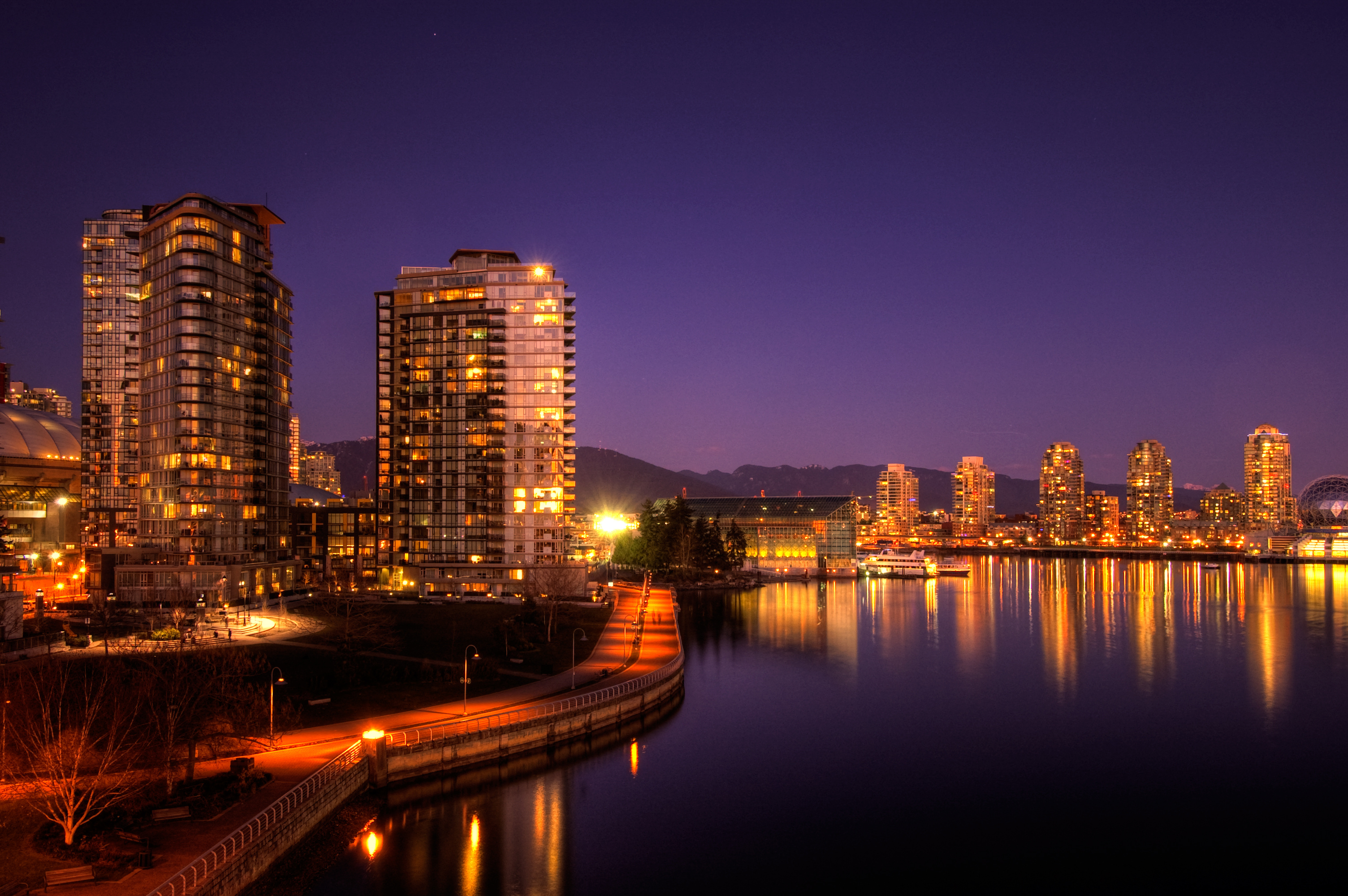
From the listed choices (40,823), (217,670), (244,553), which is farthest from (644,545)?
(40,823)

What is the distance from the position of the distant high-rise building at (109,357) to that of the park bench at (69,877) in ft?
290

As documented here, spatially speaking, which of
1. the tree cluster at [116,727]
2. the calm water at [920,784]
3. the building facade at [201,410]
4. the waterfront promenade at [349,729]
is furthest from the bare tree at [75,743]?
the building facade at [201,410]

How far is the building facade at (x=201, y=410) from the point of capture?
3236 inches

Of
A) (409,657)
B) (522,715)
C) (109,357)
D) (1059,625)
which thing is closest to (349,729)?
(522,715)

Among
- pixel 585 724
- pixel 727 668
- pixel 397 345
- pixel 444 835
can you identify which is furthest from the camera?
pixel 397 345

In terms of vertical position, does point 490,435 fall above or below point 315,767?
above

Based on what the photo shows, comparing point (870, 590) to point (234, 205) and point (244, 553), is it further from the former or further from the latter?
point (234, 205)

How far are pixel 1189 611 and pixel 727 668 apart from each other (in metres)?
68.2

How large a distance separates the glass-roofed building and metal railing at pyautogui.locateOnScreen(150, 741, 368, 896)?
415 ft

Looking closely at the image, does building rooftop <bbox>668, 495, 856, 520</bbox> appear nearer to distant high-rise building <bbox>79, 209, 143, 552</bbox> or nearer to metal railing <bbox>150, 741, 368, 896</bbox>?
distant high-rise building <bbox>79, 209, 143, 552</bbox>

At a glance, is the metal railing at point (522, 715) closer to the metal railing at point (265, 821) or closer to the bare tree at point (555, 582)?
the metal railing at point (265, 821)

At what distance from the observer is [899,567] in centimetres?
16700

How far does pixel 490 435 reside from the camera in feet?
310

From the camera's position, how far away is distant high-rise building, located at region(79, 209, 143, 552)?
98500 millimetres
